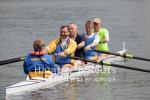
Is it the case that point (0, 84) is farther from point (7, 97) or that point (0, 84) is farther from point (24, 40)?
point (24, 40)

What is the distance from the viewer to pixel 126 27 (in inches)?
1670

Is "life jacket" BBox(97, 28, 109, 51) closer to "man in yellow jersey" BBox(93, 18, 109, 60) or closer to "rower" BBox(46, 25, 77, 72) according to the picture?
"man in yellow jersey" BBox(93, 18, 109, 60)

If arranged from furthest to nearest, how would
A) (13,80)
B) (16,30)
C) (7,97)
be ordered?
(16,30), (13,80), (7,97)

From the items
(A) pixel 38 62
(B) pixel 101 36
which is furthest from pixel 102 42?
(A) pixel 38 62

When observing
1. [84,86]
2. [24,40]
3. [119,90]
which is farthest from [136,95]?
[24,40]

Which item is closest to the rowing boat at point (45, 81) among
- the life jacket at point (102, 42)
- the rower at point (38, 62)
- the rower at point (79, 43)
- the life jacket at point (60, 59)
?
the rower at point (38, 62)

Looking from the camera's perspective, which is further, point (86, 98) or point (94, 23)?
point (94, 23)

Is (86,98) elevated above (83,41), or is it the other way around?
(83,41)

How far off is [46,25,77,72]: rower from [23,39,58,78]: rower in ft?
4.67

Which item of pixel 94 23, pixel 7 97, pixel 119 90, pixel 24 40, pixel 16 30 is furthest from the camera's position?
pixel 16 30

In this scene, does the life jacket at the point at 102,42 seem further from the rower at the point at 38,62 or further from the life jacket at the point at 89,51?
the rower at the point at 38,62

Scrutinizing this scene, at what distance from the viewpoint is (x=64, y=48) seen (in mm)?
20266

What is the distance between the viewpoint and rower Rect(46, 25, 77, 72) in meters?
20.0

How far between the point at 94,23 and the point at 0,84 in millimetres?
5218
